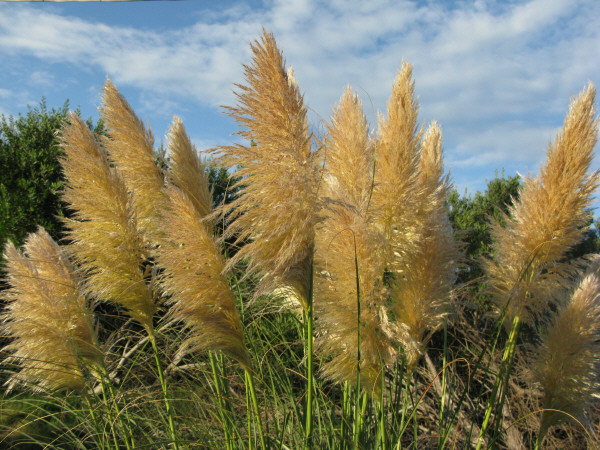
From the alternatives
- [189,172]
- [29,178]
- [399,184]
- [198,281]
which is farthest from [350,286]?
[29,178]

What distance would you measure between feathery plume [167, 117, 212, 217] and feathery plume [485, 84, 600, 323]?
2.03m

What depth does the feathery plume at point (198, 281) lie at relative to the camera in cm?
207

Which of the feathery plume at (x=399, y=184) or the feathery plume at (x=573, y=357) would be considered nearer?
the feathery plume at (x=399, y=184)

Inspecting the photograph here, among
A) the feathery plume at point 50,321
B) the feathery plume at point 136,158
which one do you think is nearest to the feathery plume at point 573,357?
the feathery plume at point 136,158

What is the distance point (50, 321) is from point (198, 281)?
3.72ft

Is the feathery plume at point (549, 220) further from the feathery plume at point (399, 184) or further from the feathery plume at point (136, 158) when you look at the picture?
the feathery plume at point (136, 158)

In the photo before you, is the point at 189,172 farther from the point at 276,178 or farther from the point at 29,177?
the point at 29,177

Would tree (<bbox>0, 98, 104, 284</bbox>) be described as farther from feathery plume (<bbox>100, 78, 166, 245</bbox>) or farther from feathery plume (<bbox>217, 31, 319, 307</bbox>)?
feathery plume (<bbox>217, 31, 319, 307</bbox>)

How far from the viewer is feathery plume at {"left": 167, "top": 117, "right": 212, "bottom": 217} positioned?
2.78 meters

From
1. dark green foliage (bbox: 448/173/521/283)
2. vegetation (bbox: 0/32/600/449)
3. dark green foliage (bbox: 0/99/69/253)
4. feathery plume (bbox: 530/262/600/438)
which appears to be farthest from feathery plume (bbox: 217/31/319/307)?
dark green foliage (bbox: 448/173/521/283)

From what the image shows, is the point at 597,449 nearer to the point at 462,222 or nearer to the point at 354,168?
the point at 354,168

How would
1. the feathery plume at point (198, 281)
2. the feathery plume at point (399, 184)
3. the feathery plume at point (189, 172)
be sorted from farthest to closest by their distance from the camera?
1. the feathery plume at point (189, 172)
2. the feathery plume at point (399, 184)
3. the feathery plume at point (198, 281)

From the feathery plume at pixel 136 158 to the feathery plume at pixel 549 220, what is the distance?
2.36 m

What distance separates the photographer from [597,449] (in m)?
3.42
